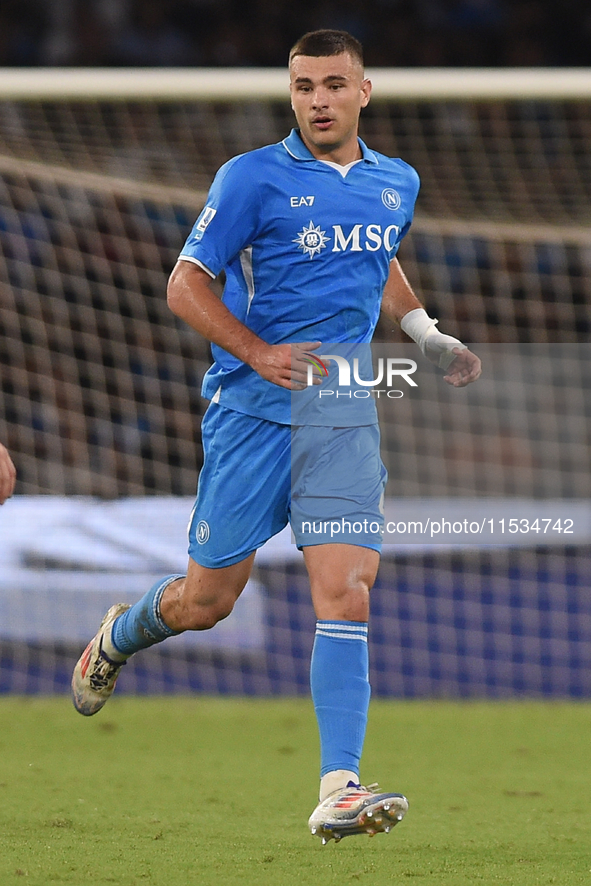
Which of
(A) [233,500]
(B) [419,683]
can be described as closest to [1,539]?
(B) [419,683]

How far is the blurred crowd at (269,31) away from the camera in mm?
12109

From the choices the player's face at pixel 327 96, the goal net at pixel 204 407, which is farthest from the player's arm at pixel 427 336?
the goal net at pixel 204 407

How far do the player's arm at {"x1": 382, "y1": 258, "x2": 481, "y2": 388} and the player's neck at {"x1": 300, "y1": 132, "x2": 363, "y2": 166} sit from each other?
1.60 ft

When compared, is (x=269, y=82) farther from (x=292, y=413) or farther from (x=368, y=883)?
(x=368, y=883)

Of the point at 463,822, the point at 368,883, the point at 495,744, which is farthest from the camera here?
the point at 495,744

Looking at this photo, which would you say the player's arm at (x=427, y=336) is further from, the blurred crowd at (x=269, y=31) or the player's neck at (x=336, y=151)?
the blurred crowd at (x=269, y=31)

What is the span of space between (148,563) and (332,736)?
11.6 feet

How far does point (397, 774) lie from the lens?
4.86 m

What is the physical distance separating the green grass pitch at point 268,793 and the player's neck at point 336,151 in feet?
6.27

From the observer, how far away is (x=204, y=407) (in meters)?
7.69

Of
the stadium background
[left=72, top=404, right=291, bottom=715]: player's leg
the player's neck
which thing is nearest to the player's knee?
[left=72, top=404, right=291, bottom=715]: player's leg

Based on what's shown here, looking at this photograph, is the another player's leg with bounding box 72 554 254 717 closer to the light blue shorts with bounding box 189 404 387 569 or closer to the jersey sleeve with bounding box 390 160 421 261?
the light blue shorts with bounding box 189 404 387 569

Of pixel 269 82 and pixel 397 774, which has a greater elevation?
pixel 269 82

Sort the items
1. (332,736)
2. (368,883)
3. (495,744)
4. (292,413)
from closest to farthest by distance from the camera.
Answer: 1. (368,883)
2. (332,736)
3. (292,413)
4. (495,744)
